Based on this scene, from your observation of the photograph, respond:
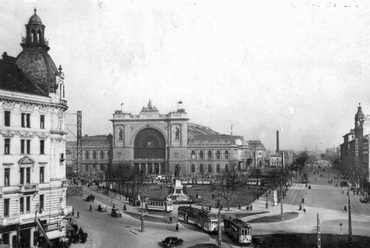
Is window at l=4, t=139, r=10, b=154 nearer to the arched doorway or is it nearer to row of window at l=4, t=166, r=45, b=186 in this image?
row of window at l=4, t=166, r=45, b=186

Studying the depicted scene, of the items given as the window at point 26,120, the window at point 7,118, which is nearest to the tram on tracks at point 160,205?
the window at point 26,120

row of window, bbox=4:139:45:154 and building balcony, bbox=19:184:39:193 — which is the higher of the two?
row of window, bbox=4:139:45:154

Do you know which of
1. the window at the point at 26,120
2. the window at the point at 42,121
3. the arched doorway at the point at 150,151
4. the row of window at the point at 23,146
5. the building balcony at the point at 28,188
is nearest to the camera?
the row of window at the point at 23,146

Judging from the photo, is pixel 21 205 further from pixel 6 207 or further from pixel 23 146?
pixel 23 146

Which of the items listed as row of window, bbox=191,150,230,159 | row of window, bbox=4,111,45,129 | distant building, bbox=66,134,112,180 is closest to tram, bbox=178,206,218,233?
row of window, bbox=4,111,45,129

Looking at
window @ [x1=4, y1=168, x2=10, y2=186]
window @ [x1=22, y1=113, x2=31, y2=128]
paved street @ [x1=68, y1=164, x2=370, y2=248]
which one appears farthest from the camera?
paved street @ [x1=68, y1=164, x2=370, y2=248]

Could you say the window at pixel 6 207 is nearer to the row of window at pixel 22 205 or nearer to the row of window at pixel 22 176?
the row of window at pixel 22 205
